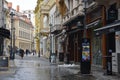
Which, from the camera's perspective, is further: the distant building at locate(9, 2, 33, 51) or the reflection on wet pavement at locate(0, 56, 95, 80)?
the distant building at locate(9, 2, 33, 51)

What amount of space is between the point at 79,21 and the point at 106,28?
17257 millimetres

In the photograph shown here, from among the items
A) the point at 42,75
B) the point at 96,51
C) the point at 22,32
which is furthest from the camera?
the point at 22,32

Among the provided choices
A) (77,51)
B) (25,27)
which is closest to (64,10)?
(77,51)

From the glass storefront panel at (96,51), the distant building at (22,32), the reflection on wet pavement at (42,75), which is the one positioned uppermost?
the distant building at (22,32)

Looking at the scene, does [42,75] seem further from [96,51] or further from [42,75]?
[96,51]

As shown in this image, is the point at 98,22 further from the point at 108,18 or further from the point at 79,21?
the point at 79,21

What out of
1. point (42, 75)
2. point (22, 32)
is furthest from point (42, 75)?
point (22, 32)

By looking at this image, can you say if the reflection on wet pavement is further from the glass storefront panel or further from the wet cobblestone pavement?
the glass storefront panel

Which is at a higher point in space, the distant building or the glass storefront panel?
the distant building

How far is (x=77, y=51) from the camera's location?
4372 centimetres

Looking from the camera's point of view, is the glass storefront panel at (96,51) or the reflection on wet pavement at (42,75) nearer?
the reflection on wet pavement at (42,75)

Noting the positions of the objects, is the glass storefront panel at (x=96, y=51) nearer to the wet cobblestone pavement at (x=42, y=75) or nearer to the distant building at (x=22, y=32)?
the wet cobblestone pavement at (x=42, y=75)

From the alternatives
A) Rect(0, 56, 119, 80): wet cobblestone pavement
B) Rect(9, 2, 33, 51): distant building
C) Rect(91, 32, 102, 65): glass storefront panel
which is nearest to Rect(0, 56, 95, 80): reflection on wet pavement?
Rect(0, 56, 119, 80): wet cobblestone pavement

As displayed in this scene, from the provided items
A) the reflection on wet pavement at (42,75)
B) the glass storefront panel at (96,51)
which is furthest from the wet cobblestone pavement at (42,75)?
the glass storefront panel at (96,51)
